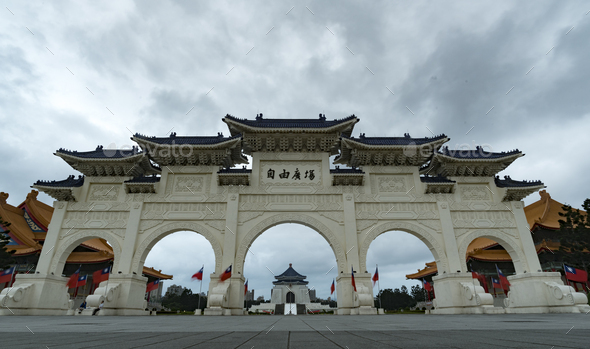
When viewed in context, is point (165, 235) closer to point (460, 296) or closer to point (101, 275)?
point (101, 275)

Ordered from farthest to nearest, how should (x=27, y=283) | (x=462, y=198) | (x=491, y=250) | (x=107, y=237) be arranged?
(x=491, y=250) → (x=462, y=198) → (x=107, y=237) → (x=27, y=283)

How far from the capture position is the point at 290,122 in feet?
54.0

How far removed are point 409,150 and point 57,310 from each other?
58.3 ft

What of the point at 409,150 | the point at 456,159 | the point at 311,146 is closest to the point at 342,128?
the point at 311,146

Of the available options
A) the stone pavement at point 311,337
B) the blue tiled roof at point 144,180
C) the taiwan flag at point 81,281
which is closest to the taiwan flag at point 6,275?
the taiwan flag at point 81,281

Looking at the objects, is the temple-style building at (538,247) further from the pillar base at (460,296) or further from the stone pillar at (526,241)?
the pillar base at (460,296)

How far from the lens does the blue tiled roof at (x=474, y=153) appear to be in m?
15.4

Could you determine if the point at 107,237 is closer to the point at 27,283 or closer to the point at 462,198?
the point at 27,283

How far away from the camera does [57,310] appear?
1359cm

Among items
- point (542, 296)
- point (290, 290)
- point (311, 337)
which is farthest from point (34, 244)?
point (290, 290)

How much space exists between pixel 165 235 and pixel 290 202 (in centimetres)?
613

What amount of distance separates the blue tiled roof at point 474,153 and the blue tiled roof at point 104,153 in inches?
615

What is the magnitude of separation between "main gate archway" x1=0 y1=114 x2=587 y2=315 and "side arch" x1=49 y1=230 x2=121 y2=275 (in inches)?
1.8

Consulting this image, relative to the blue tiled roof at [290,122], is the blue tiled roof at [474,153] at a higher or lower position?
lower
